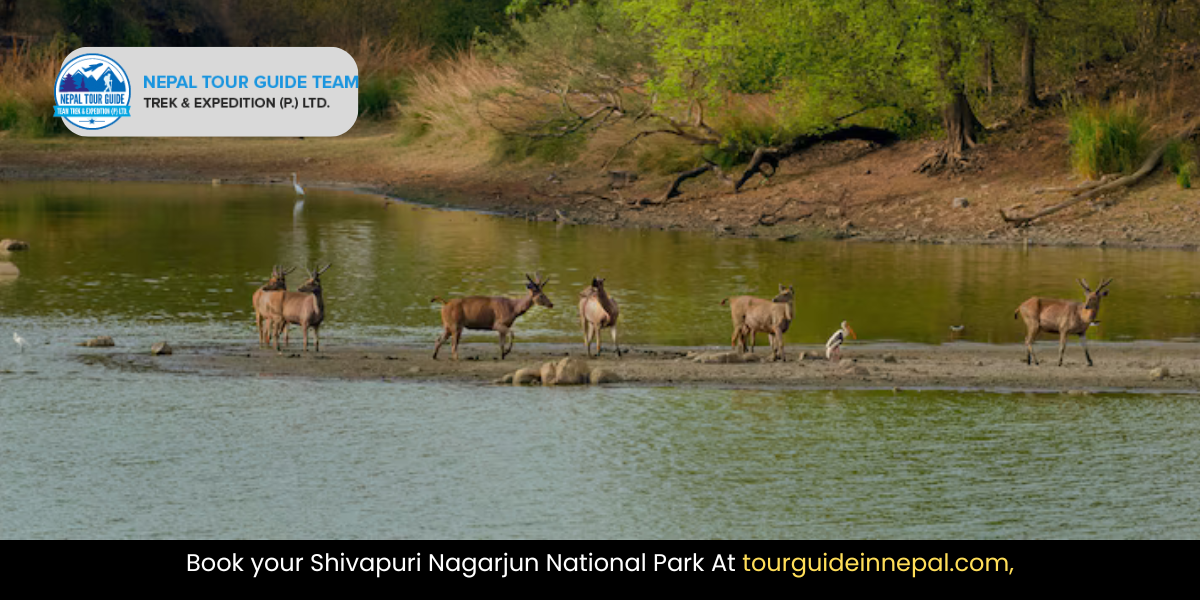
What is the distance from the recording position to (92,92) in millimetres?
55688

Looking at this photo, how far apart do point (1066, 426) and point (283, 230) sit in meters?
20.8

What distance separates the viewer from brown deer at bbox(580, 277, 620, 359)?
62.2 ft

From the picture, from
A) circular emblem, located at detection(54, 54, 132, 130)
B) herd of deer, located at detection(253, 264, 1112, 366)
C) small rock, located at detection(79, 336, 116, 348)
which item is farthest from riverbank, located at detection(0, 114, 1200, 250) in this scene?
small rock, located at detection(79, 336, 116, 348)

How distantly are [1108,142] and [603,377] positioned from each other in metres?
17.5

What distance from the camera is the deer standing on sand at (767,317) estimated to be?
18781mm

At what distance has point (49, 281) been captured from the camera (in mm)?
25703

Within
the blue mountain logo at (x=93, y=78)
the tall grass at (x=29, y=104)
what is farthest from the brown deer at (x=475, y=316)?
the blue mountain logo at (x=93, y=78)

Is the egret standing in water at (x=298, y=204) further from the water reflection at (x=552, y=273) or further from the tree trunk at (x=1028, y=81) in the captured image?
the tree trunk at (x=1028, y=81)

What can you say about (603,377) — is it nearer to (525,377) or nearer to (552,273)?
(525,377)

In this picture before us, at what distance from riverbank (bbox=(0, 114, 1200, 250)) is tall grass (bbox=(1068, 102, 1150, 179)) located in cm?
49

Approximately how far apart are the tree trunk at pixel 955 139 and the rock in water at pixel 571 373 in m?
17.9

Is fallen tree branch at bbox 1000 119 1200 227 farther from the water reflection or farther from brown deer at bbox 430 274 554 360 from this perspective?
brown deer at bbox 430 274 554 360

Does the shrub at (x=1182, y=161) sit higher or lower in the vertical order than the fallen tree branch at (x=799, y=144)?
lower
